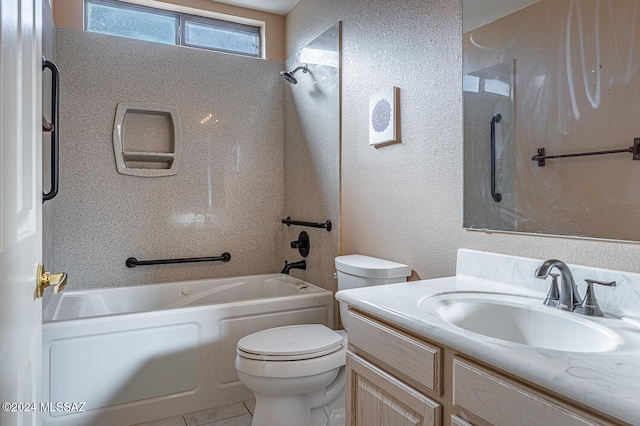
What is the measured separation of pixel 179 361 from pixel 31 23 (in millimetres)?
1837

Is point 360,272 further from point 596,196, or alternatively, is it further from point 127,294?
point 127,294

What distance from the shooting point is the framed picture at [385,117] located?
1948 mm

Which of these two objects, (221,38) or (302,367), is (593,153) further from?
(221,38)

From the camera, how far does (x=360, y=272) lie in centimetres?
190

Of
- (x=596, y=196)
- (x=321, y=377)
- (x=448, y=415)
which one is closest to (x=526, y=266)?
(x=596, y=196)

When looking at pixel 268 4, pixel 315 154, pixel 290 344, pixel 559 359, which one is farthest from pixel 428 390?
pixel 268 4

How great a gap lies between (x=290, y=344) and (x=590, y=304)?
47.3 inches

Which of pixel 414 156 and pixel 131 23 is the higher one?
pixel 131 23

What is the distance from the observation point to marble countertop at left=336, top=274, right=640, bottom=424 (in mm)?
642

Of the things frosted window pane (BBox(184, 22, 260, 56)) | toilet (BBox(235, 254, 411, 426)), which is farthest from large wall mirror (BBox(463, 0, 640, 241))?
frosted window pane (BBox(184, 22, 260, 56))

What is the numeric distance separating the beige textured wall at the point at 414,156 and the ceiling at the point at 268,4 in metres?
0.87

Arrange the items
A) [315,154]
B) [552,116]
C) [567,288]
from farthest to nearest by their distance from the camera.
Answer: [315,154], [552,116], [567,288]

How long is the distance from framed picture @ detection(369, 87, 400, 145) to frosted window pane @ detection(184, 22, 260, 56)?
68.1 inches

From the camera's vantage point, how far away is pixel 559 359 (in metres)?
0.75
